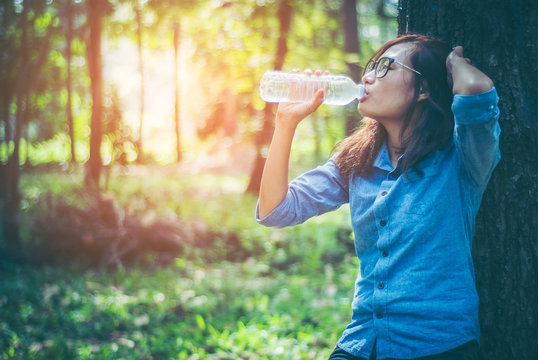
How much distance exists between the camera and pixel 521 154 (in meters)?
2.15

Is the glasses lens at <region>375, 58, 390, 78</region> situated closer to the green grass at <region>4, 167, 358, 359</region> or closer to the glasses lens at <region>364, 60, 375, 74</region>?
the glasses lens at <region>364, 60, 375, 74</region>

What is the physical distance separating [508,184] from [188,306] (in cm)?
393

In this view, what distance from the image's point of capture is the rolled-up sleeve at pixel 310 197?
204 centimetres

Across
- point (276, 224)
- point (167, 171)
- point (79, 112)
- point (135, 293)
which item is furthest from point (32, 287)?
point (79, 112)

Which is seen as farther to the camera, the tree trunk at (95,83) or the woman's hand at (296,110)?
the tree trunk at (95,83)

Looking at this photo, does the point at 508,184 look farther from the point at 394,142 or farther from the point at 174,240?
the point at 174,240

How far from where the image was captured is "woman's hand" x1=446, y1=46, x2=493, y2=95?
162 centimetres

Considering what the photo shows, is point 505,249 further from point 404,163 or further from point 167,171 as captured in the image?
point 167,171

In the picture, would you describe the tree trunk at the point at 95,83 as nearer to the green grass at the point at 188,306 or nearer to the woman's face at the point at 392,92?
the green grass at the point at 188,306

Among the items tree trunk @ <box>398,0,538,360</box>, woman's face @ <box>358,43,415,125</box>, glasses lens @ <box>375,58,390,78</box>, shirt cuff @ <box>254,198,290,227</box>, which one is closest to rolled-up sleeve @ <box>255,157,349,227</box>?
shirt cuff @ <box>254,198,290,227</box>

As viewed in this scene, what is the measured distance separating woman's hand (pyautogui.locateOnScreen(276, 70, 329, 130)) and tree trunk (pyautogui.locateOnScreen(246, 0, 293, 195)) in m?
9.08

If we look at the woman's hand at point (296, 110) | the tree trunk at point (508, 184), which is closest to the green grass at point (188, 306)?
the tree trunk at point (508, 184)

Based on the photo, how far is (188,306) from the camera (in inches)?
207

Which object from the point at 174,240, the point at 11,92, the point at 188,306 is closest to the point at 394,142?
the point at 188,306
